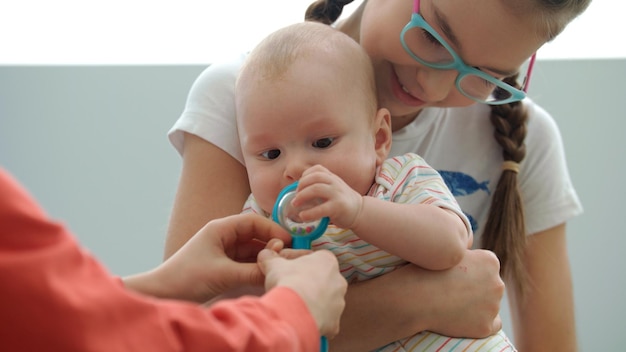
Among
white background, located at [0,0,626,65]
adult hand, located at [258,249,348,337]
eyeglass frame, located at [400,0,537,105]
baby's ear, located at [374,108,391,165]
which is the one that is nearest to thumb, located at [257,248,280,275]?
adult hand, located at [258,249,348,337]

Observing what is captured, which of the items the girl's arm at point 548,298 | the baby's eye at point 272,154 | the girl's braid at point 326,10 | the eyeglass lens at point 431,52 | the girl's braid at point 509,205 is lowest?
the girl's arm at point 548,298

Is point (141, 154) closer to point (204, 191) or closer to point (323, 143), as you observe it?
point (204, 191)

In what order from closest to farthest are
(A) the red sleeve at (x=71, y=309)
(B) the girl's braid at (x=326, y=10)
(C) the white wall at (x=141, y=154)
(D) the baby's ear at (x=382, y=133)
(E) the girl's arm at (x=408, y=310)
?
(A) the red sleeve at (x=71, y=309) < (E) the girl's arm at (x=408, y=310) < (D) the baby's ear at (x=382, y=133) < (B) the girl's braid at (x=326, y=10) < (C) the white wall at (x=141, y=154)

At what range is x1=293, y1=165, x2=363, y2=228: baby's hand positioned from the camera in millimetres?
871

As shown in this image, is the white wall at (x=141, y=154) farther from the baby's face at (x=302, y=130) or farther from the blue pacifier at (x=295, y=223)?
the blue pacifier at (x=295, y=223)

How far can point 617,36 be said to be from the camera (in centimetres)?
233

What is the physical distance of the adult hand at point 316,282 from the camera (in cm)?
70

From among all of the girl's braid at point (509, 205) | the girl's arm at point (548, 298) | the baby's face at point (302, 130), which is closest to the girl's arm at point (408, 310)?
the baby's face at point (302, 130)

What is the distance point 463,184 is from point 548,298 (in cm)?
34

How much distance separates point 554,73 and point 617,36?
231 mm

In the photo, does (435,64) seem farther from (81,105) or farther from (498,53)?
(81,105)

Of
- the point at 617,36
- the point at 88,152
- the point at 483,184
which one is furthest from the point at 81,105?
the point at 617,36

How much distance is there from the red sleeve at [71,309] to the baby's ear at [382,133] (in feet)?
1.92

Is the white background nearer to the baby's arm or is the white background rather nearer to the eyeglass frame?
the eyeglass frame
